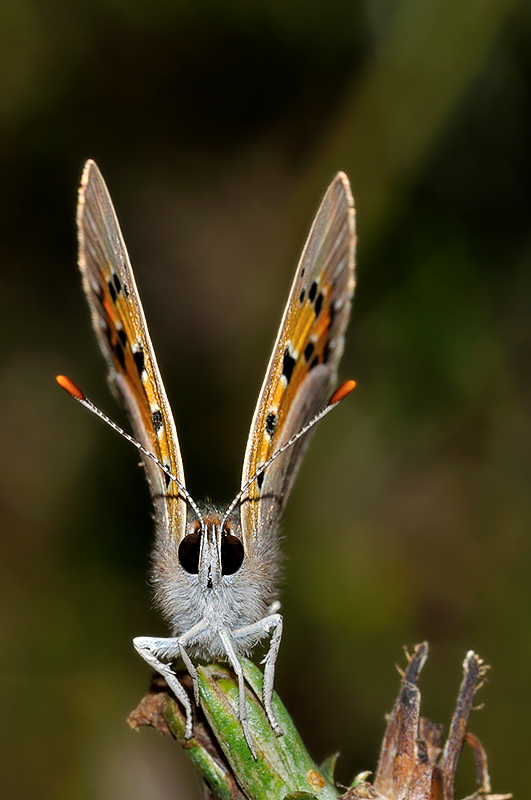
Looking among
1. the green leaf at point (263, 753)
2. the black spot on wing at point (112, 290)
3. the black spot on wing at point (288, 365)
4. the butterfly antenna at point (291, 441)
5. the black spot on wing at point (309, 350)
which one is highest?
the black spot on wing at point (112, 290)

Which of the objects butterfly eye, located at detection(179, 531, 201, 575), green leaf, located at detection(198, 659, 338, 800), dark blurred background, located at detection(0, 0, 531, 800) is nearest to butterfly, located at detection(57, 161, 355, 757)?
butterfly eye, located at detection(179, 531, 201, 575)

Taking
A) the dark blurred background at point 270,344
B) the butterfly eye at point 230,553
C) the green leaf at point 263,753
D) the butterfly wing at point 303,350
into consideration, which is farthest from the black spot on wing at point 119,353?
the dark blurred background at point 270,344

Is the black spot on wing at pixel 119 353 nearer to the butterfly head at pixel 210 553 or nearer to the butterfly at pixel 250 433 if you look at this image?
the butterfly at pixel 250 433

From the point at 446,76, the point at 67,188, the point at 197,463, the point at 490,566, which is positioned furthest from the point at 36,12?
the point at 490,566

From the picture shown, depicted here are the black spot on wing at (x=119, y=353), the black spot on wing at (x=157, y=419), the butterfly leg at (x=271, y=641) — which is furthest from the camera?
the black spot on wing at (x=119, y=353)

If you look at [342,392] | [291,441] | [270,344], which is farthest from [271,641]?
[270,344]

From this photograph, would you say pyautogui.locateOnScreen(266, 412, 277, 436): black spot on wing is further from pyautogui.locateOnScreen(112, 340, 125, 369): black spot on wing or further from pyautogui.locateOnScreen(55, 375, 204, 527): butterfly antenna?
pyautogui.locateOnScreen(112, 340, 125, 369): black spot on wing

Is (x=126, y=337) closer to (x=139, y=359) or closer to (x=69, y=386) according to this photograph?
(x=139, y=359)
